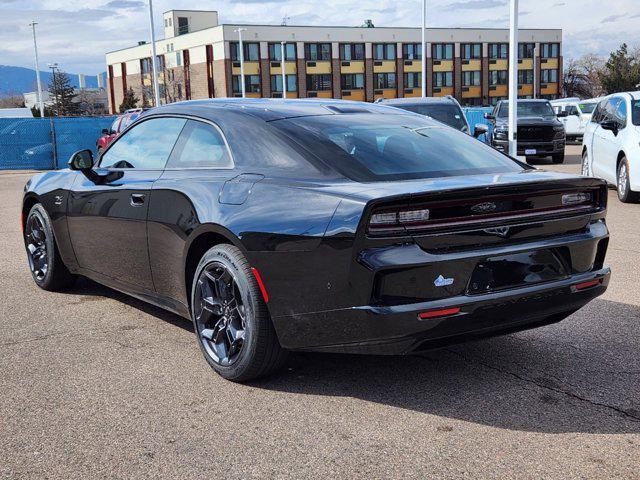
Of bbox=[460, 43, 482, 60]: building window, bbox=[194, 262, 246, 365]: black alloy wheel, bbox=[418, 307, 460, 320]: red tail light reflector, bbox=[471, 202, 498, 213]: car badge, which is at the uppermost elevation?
bbox=[460, 43, 482, 60]: building window

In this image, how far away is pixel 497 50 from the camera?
92.4 metres

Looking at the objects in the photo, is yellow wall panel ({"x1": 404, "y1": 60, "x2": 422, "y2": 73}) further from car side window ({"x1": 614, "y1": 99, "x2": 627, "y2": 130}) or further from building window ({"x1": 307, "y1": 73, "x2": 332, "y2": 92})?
car side window ({"x1": 614, "y1": 99, "x2": 627, "y2": 130})

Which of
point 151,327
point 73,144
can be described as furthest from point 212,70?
point 151,327

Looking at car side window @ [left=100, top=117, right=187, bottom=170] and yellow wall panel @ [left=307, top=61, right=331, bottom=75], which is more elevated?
yellow wall panel @ [left=307, top=61, right=331, bottom=75]

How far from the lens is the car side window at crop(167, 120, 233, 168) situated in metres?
4.64

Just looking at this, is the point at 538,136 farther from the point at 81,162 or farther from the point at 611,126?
the point at 81,162

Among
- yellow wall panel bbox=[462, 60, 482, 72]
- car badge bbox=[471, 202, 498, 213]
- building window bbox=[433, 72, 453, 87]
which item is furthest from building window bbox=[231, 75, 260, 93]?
car badge bbox=[471, 202, 498, 213]

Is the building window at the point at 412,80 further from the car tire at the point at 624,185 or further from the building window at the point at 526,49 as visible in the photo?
A: the car tire at the point at 624,185

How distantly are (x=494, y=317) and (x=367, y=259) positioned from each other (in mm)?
701

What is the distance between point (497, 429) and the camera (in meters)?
3.59

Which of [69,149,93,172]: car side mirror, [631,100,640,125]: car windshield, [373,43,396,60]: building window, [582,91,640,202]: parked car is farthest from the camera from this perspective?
[373,43,396,60]: building window

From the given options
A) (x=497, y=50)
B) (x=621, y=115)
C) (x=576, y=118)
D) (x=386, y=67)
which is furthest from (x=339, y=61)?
(x=621, y=115)

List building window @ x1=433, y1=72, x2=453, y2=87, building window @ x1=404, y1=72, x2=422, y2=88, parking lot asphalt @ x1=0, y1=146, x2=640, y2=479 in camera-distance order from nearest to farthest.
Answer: parking lot asphalt @ x1=0, y1=146, x2=640, y2=479 → building window @ x1=433, y1=72, x2=453, y2=87 → building window @ x1=404, y1=72, x2=422, y2=88

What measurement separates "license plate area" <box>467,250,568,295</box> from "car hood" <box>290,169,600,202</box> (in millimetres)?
355
